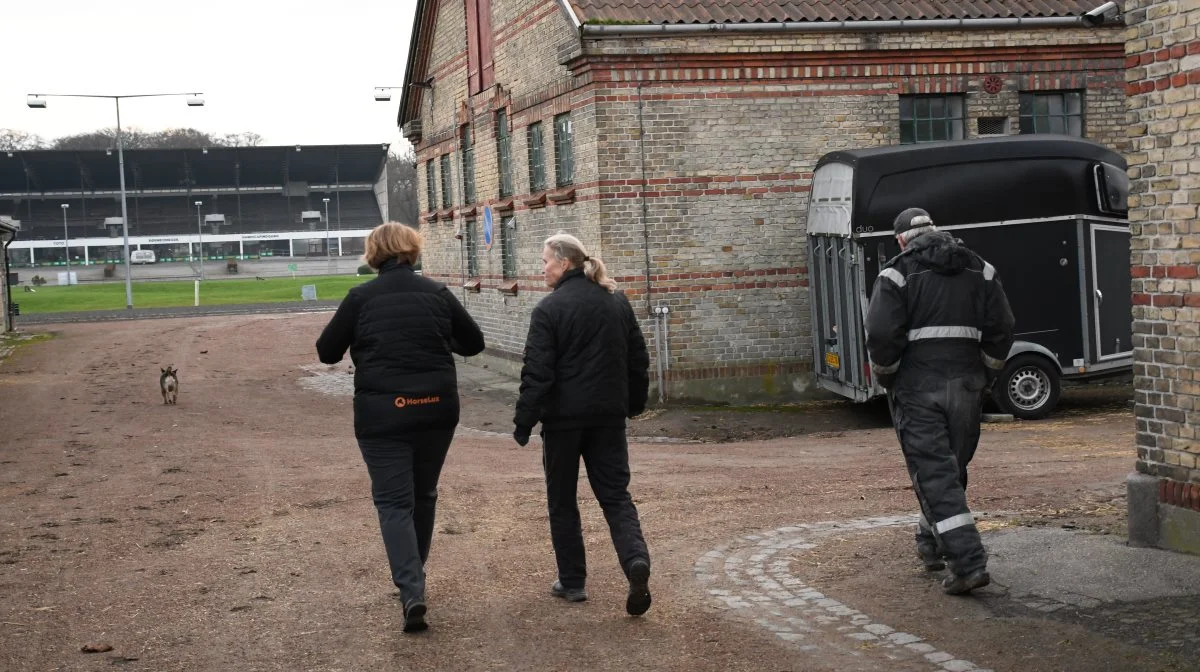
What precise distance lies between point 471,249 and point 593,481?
20.9m

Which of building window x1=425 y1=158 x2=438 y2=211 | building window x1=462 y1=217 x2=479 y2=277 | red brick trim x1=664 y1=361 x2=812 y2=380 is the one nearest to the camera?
red brick trim x1=664 y1=361 x2=812 y2=380

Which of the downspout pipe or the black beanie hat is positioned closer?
the black beanie hat

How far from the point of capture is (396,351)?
6.81m

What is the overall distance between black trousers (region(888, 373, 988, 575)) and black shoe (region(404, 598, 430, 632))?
2646 mm

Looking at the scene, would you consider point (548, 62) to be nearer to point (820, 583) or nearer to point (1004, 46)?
point (1004, 46)

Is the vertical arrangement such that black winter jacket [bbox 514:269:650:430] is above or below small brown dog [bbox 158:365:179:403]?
above

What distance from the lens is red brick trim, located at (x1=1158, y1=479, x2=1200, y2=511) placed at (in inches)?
286

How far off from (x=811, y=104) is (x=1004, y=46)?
3.13m

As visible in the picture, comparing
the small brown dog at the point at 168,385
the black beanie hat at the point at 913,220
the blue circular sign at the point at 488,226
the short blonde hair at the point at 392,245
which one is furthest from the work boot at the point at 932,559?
the blue circular sign at the point at 488,226

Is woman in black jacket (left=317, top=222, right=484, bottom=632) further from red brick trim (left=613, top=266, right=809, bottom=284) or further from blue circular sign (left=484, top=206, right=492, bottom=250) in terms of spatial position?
blue circular sign (left=484, top=206, right=492, bottom=250)

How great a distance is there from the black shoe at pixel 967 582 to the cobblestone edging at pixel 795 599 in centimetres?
56

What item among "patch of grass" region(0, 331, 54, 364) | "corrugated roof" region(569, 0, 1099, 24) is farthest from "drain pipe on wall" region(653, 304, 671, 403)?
Answer: "patch of grass" region(0, 331, 54, 364)

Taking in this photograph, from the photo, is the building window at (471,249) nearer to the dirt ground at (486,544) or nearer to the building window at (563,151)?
the building window at (563,151)

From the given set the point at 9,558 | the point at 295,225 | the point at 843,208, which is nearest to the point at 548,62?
the point at 843,208
